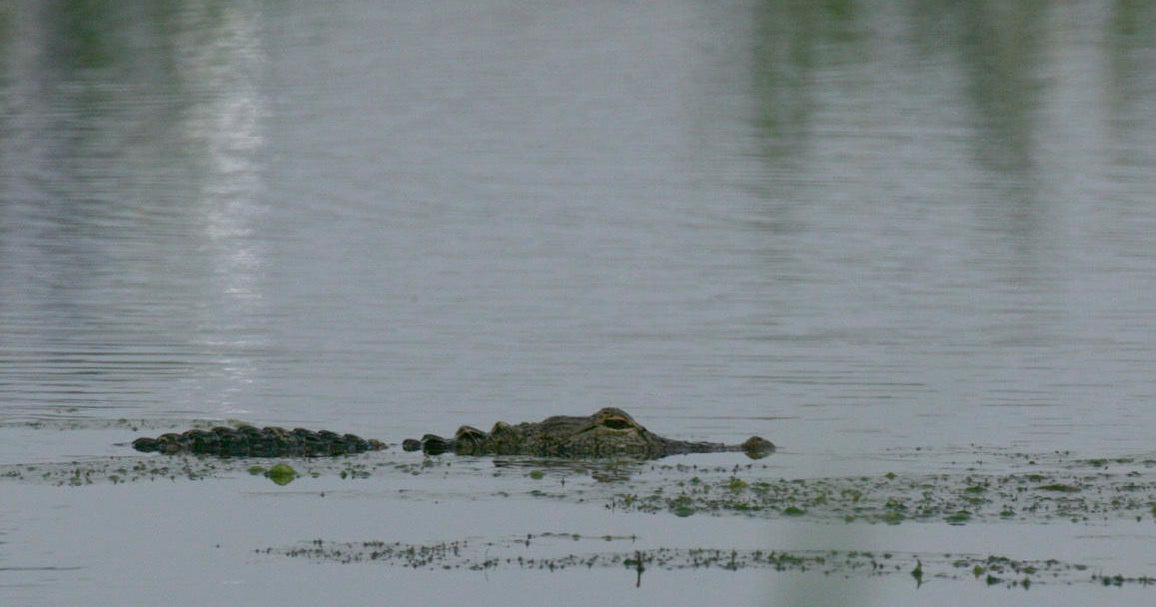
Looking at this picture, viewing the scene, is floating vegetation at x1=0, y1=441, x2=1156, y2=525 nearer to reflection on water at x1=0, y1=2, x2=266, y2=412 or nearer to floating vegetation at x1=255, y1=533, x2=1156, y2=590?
floating vegetation at x1=255, y1=533, x2=1156, y2=590

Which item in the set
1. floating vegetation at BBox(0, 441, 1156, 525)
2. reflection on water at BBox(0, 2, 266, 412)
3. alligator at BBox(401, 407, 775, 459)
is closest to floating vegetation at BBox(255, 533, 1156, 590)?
floating vegetation at BBox(0, 441, 1156, 525)

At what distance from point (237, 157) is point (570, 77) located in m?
20.4

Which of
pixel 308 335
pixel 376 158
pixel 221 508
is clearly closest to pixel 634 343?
pixel 308 335

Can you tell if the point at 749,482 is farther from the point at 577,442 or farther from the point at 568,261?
the point at 568,261

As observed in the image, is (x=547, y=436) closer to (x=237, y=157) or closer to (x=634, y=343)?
(x=634, y=343)

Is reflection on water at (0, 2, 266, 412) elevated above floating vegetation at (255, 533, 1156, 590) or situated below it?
above

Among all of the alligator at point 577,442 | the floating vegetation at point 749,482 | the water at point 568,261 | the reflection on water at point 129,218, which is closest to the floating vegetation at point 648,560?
the water at point 568,261

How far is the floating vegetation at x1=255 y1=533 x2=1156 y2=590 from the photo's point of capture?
1196 cm

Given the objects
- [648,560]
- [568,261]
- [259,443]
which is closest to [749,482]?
[648,560]

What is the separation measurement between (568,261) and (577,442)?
13624mm

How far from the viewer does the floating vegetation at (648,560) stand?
12.0 m

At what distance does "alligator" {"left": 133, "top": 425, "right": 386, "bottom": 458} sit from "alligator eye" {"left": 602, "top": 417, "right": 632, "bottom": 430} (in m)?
1.54

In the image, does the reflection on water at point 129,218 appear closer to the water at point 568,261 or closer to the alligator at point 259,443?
the water at point 568,261

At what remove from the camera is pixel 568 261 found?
29766 mm
